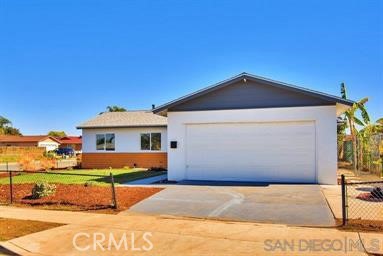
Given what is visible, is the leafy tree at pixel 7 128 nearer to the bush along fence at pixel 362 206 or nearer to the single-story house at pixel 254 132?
the single-story house at pixel 254 132

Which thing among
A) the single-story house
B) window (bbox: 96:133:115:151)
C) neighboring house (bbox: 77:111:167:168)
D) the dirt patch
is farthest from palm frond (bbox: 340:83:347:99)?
the dirt patch

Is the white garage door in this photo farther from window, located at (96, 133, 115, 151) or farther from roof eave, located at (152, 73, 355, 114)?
window, located at (96, 133, 115, 151)

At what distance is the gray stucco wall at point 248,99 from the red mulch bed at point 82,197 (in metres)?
4.90

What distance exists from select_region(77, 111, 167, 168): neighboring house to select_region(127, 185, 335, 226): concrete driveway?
11.0 metres

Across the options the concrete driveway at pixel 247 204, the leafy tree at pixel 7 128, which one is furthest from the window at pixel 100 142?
the leafy tree at pixel 7 128

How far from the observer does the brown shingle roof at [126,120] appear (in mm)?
24406

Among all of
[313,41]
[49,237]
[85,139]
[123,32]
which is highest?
[123,32]

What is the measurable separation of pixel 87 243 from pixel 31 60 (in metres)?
23.0

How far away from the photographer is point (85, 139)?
25.9 meters

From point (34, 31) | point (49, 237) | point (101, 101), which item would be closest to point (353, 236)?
point (49, 237)

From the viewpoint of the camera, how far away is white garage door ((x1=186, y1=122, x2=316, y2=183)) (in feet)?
47.8

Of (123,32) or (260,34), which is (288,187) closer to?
(260,34)

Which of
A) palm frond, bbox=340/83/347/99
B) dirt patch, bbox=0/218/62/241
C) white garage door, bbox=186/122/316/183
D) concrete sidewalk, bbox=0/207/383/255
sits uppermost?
palm frond, bbox=340/83/347/99

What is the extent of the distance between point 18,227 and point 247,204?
6110 mm
